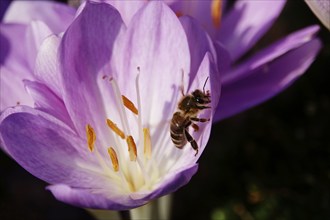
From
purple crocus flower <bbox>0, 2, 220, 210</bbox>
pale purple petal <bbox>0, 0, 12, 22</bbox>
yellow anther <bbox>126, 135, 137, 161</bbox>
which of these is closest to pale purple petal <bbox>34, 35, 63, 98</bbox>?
purple crocus flower <bbox>0, 2, 220, 210</bbox>

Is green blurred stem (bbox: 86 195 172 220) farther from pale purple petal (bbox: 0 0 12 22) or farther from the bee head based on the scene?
pale purple petal (bbox: 0 0 12 22)

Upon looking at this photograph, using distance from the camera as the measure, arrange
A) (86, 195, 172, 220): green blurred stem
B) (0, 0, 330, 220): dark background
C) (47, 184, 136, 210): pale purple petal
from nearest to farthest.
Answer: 1. (47, 184, 136, 210): pale purple petal
2. (86, 195, 172, 220): green blurred stem
3. (0, 0, 330, 220): dark background

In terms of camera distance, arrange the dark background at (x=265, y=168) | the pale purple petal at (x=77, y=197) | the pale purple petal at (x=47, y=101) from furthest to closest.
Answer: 1. the dark background at (x=265, y=168)
2. the pale purple petal at (x=47, y=101)
3. the pale purple petal at (x=77, y=197)

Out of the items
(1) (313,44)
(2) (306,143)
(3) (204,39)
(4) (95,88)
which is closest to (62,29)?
(4) (95,88)

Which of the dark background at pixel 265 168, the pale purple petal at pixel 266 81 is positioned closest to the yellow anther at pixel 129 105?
the pale purple petal at pixel 266 81

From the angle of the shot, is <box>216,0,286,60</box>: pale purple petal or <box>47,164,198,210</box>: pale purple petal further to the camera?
<box>216,0,286,60</box>: pale purple petal

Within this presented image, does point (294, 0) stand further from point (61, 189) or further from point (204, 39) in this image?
point (61, 189)

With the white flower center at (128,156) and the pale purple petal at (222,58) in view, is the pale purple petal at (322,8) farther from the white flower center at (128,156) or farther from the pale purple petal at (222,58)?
the white flower center at (128,156)
